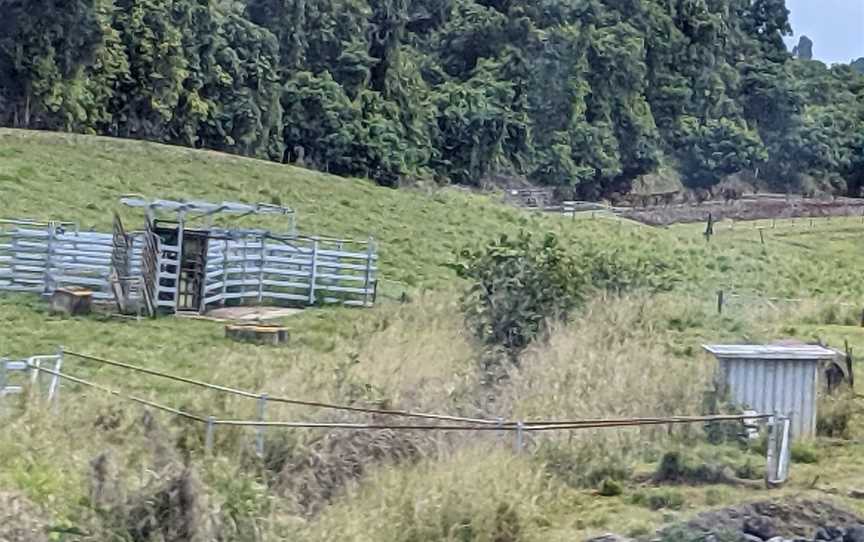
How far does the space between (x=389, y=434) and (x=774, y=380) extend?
391cm

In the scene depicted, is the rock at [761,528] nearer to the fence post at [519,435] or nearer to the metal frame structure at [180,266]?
the fence post at [519,435]

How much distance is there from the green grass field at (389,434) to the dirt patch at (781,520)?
1.34ft

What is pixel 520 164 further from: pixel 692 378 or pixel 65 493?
pixel 65 493

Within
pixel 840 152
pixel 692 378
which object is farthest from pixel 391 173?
pixel 692 378

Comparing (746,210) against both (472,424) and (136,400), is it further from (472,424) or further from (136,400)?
(136,400)

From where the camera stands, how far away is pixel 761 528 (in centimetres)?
1074

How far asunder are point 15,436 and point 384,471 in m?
3.09

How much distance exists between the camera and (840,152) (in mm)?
74688

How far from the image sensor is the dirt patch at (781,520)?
419 inches

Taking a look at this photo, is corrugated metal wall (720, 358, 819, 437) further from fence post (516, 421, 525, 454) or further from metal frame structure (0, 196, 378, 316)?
metal frame structure (0, 196, 378, 316)

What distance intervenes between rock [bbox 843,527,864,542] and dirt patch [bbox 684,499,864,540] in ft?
0.08

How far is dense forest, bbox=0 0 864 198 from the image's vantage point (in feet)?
151

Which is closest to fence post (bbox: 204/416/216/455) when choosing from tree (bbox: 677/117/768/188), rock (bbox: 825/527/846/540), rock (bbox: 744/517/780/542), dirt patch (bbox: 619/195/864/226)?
rock (bbox: 744/517/780/542)

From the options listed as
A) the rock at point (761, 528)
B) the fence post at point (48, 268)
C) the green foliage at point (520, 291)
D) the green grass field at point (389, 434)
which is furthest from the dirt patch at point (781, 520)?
the fence post at point (48, 268)
